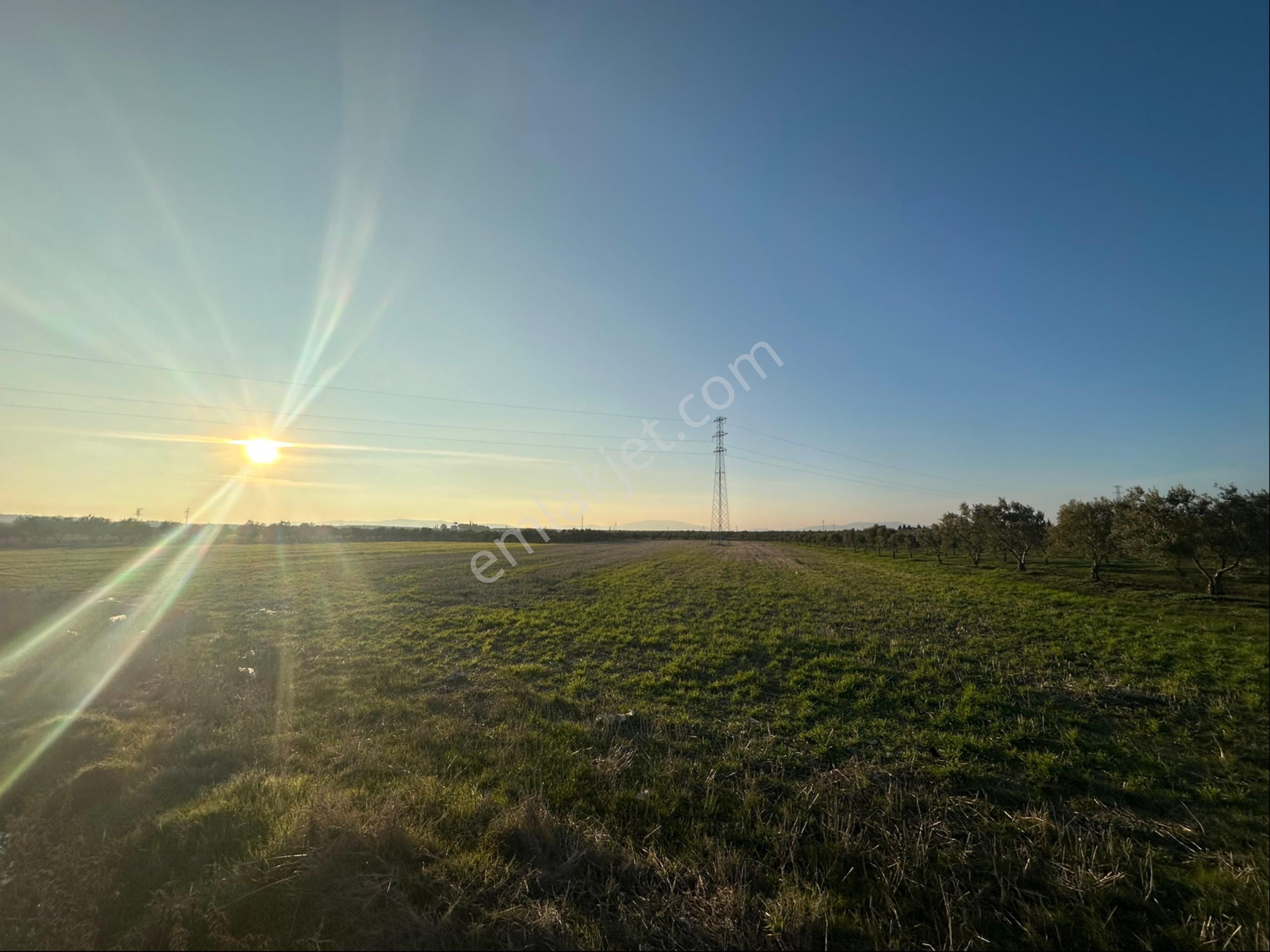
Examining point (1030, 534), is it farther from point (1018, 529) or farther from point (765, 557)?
point (765, 557)

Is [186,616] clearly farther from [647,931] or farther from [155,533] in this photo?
[155,533]

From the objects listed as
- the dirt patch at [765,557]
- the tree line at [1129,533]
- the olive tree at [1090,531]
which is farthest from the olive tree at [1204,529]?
the dirt patch at [765,557]

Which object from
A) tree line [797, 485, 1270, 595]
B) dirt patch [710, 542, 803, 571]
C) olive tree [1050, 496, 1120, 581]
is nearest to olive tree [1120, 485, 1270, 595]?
tree line [797, 485, 1270, 595]

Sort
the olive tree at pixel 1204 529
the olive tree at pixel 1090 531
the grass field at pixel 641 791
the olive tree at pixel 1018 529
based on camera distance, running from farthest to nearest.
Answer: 1. the olive tree at pixel 1018 529
2. the olive tree at pixel 1090 531
3. the olive tree at pixel 1204 529
4. the grass field at pixel 641 791

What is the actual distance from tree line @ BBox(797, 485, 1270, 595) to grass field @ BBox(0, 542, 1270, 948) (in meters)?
3.87

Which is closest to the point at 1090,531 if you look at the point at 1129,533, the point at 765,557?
the point at 1129,533

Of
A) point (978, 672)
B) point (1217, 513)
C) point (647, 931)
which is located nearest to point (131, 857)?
point (647, 931)

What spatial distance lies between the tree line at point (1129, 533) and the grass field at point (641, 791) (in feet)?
12.7

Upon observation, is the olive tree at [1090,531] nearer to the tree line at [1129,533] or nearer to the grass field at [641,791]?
the tree line at [1129,533]

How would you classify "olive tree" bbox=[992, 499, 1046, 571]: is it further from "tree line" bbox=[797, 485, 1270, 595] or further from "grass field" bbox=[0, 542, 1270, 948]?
"grass field" bbox=[0, 542, 1270, 948]

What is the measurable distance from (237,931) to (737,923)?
398 centimetres

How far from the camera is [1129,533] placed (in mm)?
26906

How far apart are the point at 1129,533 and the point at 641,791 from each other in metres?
35.0

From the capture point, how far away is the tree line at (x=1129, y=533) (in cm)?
1734
